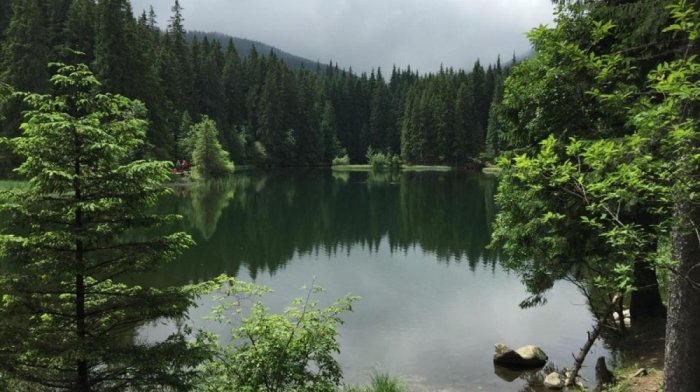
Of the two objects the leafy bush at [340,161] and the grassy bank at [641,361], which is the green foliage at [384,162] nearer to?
the leafy bush at [340,161]

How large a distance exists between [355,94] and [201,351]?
125787mm

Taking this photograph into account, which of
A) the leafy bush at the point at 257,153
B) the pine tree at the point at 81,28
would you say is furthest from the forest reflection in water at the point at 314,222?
the leafy bush at the point at 257,153

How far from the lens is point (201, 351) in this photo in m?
6.29

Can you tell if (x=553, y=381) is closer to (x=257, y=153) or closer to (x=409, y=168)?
(x=257, y=153)

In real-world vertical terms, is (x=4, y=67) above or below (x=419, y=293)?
above

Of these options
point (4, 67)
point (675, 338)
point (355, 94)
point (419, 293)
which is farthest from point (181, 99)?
point (675, 338)

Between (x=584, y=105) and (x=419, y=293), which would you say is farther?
(x=419, y=293)

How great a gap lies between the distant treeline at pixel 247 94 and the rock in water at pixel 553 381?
46.1 m

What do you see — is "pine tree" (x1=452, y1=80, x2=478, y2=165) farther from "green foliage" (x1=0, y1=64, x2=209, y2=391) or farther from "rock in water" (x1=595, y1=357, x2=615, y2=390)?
"green foliage" (x1=0, y1=64, x2=209, y2=391)

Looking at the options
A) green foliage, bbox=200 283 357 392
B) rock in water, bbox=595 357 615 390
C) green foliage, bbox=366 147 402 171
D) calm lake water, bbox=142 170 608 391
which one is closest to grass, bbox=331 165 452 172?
green foliage, bbox=366 147 402 171

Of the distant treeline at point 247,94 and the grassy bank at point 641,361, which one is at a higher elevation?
the distant treeline at point 247,94

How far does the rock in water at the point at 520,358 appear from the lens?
12.7 metres

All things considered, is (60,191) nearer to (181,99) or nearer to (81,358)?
(81,358)

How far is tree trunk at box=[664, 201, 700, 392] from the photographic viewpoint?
5910 mm
